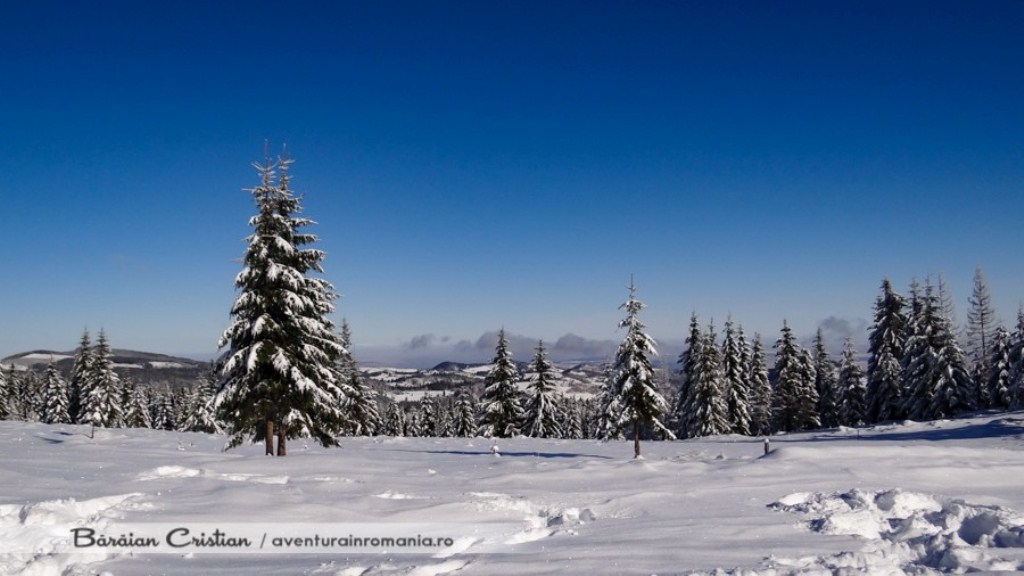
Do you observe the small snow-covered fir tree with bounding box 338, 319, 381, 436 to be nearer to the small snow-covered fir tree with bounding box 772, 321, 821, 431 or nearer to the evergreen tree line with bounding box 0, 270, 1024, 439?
the evergreen tree line with bounding box 0, 270, 1024, 439

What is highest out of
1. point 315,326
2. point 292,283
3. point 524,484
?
point 292,283

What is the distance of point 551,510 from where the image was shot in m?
11.6

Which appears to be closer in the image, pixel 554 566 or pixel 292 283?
pixel 554 566

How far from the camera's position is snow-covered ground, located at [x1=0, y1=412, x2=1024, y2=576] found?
788 centimetres

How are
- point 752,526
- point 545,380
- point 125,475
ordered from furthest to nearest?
point 545,380 → point 125,475 → point 752,526

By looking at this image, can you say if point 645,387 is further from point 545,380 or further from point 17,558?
point 545,380

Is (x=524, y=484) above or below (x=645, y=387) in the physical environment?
below

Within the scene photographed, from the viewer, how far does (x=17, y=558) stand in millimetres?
8070

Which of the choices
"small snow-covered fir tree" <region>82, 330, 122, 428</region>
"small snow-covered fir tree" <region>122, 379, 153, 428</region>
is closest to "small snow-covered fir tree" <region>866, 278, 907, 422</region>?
"small snow-covered fir tree" <region>82, 330, 122, 428</region>

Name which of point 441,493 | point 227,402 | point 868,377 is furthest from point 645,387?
point 868,377

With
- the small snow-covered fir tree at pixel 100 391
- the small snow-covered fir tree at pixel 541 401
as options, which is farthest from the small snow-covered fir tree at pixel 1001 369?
the small snow-covered fir tree at pixel 100 391

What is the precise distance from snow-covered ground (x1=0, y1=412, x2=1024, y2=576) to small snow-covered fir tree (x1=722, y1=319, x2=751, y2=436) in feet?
104

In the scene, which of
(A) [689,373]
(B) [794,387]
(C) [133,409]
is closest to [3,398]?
(C) [133,409]

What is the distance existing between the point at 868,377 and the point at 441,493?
49053 millimetres
